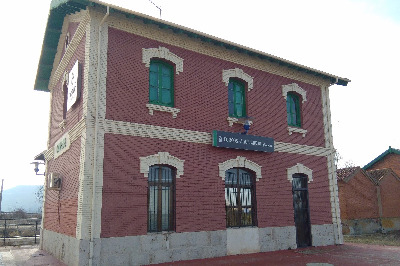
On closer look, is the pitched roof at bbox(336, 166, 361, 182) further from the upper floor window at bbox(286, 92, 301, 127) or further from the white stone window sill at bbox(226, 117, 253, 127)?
the white stone window sill at bbox(226, 117, 253, 127)

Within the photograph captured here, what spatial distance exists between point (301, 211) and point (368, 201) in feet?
31.1

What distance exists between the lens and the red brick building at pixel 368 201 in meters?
19.8

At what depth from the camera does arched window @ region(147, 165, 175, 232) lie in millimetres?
9906

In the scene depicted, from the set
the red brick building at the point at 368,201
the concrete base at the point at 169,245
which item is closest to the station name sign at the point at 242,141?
the concrete base at the point at 169,245

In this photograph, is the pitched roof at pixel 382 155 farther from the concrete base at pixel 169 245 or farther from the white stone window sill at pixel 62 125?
the white stone window sill at pixel 62 125

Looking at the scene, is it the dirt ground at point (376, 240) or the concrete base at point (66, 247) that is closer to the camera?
Answer: the concrete base at point (66, 247)

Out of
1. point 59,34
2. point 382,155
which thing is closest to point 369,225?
point 382,155

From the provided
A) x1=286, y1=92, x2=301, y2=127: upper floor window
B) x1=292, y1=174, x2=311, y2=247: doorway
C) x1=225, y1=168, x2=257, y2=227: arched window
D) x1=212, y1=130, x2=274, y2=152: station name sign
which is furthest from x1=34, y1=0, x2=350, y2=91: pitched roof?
x1=292, y1=174, x2=311, y2=247: doorway

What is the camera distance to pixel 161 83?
10.8m

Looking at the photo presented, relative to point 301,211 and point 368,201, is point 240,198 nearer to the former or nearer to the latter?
point 301,211

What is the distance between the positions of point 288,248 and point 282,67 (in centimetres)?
696

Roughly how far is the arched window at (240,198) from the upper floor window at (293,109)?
330cm

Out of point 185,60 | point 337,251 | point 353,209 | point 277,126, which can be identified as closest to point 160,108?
point 185,60

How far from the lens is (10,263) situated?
33.7 feet
